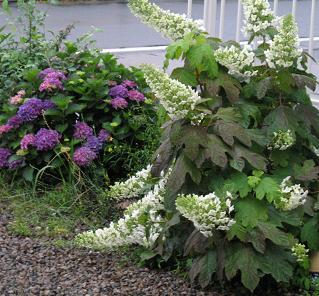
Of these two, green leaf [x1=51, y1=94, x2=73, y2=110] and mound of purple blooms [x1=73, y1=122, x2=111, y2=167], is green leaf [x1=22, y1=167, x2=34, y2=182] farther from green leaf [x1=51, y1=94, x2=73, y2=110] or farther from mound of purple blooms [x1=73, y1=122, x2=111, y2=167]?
green leaf [x1=51, y1=94, x2=73, y2=110]

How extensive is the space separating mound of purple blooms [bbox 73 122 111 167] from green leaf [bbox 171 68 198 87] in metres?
1.37

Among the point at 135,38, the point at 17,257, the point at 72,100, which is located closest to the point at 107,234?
the point at 17,257

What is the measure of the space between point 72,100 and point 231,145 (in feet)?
6.82

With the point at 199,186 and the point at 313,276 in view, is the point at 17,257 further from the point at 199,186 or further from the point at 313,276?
the point at 313,276

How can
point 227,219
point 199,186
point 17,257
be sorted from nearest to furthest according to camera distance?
point 227,219, point 199,186, point 17,257

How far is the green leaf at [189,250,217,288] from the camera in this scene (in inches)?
165

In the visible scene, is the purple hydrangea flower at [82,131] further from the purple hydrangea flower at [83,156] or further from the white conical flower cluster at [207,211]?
the white conical flower cluster at [207,211]

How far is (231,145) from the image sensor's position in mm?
4160

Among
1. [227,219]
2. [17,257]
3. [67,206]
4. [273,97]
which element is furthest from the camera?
[67,206]

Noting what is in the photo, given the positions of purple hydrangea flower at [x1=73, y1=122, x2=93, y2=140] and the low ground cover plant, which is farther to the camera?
purple hydrangea flower at [x1=73, y1=122, x2=93, y2=140]

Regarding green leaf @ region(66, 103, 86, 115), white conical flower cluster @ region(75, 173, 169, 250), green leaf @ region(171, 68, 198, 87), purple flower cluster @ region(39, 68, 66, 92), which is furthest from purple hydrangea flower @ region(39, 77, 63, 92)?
green leaf @ region(171, 68, 198, 87)

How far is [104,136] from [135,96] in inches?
15.2

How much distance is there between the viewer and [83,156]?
5.67 metres

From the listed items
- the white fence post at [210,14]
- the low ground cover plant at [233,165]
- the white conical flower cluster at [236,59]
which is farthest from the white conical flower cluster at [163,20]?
the white fence post at [210,14]
